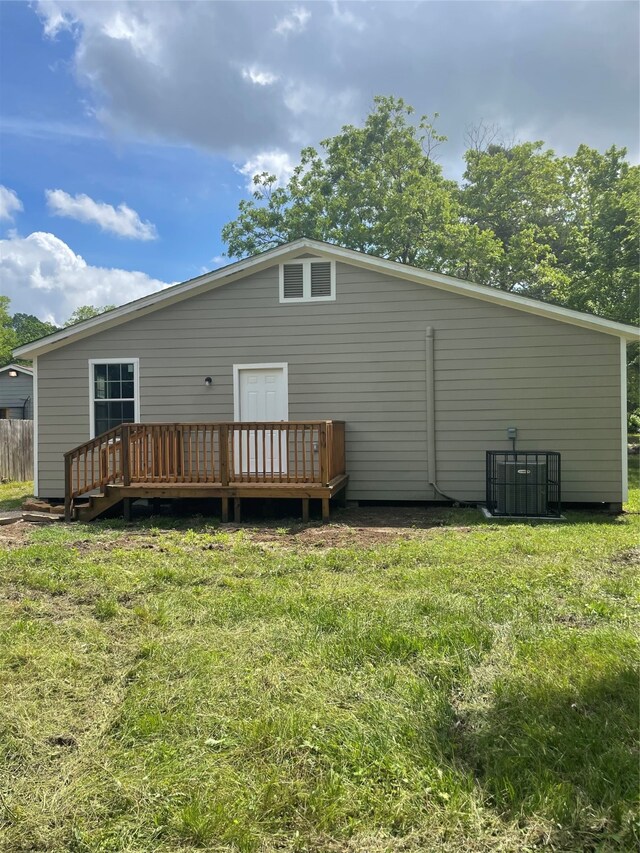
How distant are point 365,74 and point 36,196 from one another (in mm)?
13755

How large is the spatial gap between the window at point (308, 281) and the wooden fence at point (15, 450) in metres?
9.57

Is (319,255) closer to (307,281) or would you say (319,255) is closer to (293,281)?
(307,281)

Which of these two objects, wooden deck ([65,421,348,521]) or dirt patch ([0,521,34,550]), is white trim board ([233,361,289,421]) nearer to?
wooden deck ([65,421,348,521])

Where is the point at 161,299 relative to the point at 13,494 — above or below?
above

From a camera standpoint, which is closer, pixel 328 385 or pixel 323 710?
pixel 323 710

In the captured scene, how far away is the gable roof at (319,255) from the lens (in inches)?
305

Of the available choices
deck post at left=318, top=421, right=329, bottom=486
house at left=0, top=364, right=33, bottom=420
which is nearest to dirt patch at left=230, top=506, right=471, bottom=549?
deck post at left=318, top=421, right=329, bottom=486

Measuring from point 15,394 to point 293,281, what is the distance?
17357 millimetres

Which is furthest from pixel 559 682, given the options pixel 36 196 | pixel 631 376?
pixel 36 196

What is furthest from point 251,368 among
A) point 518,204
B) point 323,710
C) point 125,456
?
point 518,204

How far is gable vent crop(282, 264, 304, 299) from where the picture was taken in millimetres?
8578

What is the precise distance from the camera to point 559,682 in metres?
2.44

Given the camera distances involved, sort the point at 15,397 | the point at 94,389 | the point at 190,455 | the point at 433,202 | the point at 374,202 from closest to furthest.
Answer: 1. the point at 190,455
2. the point at 94,389
3. the point at 15,397
4. the point at 433,202
5. the point at 374,202

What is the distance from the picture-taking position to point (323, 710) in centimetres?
234
